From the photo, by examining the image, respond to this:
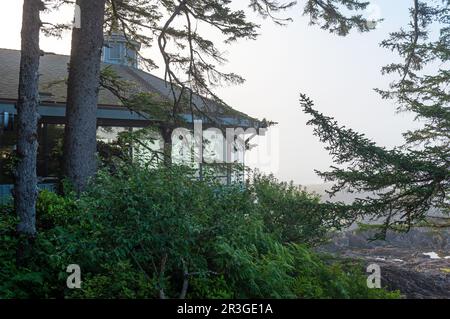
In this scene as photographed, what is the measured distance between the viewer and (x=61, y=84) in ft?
59.6

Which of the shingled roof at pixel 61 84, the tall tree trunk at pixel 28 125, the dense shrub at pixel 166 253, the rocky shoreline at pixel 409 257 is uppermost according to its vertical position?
the shingled roof at pixel 61 84

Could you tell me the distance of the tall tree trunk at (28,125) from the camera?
7727 mm

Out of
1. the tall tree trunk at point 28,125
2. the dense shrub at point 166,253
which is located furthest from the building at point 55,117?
the dense shrub at point 166,253

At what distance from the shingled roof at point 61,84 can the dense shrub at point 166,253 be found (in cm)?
703

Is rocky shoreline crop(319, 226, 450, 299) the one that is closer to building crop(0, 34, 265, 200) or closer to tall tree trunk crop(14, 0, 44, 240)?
building crop(0, 34, 265, 200)

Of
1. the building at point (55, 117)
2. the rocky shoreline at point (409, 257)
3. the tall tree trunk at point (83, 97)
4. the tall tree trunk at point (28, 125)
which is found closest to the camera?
the tall tree trunk at point (28, 125)

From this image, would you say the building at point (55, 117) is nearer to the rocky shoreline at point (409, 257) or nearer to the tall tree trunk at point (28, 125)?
the rocky shoreline at point (409, 257)

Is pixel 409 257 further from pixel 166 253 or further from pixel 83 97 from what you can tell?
pixel 166 253

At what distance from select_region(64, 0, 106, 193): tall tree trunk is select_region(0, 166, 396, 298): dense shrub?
155 inches

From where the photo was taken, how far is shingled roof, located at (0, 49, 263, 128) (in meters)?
15.7

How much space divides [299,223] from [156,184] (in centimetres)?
663

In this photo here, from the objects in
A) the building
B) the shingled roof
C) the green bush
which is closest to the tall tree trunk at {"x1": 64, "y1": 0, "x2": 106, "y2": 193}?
the shingled roof

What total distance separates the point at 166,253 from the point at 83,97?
21.3 ft

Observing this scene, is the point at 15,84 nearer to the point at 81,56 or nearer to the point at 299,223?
the point at 81,56
